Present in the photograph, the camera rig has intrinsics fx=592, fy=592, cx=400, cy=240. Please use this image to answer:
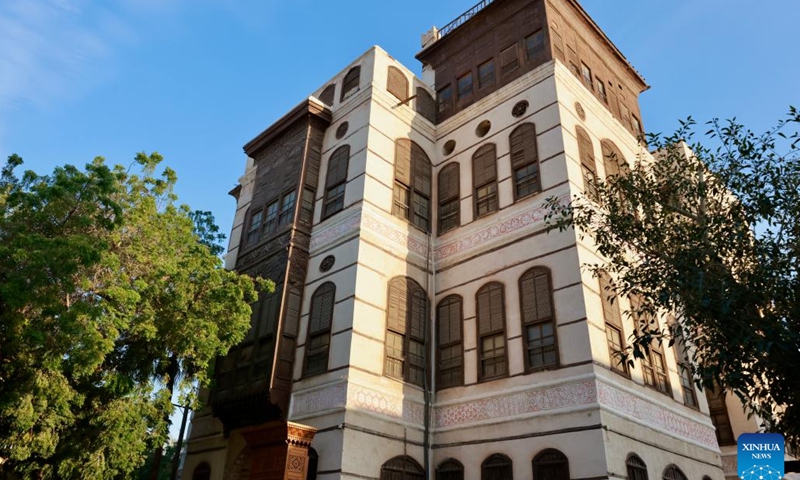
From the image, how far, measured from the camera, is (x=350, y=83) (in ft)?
60.2

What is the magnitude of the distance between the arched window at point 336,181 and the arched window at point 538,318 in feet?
17.6

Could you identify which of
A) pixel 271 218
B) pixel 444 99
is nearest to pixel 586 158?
pixel 444 99

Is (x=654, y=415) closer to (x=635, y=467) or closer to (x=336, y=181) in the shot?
(x=635, y=467)

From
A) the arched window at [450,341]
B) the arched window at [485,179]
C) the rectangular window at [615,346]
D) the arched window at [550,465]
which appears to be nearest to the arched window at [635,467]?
the arched window at [550,465]

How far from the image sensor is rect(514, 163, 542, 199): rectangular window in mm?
14758

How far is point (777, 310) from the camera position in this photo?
25.2ft

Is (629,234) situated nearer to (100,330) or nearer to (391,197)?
(391,197)

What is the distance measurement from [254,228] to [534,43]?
9934 millimetres

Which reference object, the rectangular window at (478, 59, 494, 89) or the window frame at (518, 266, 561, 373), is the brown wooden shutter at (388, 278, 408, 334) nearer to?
the window frame at (518, 266, 561, 373)

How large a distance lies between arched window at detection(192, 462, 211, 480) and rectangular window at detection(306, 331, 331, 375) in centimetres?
417

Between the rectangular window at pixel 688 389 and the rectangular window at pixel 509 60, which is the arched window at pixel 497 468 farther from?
the rectangular window at pixel 509 60

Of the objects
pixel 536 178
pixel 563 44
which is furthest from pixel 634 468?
pixel 563 44

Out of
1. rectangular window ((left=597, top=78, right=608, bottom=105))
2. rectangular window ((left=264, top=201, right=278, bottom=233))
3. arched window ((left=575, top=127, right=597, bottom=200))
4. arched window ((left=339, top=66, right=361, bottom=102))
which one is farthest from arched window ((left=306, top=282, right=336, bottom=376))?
rectangular window ((left=597, top=78, right=608, bottom=105))

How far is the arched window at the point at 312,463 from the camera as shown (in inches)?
483
